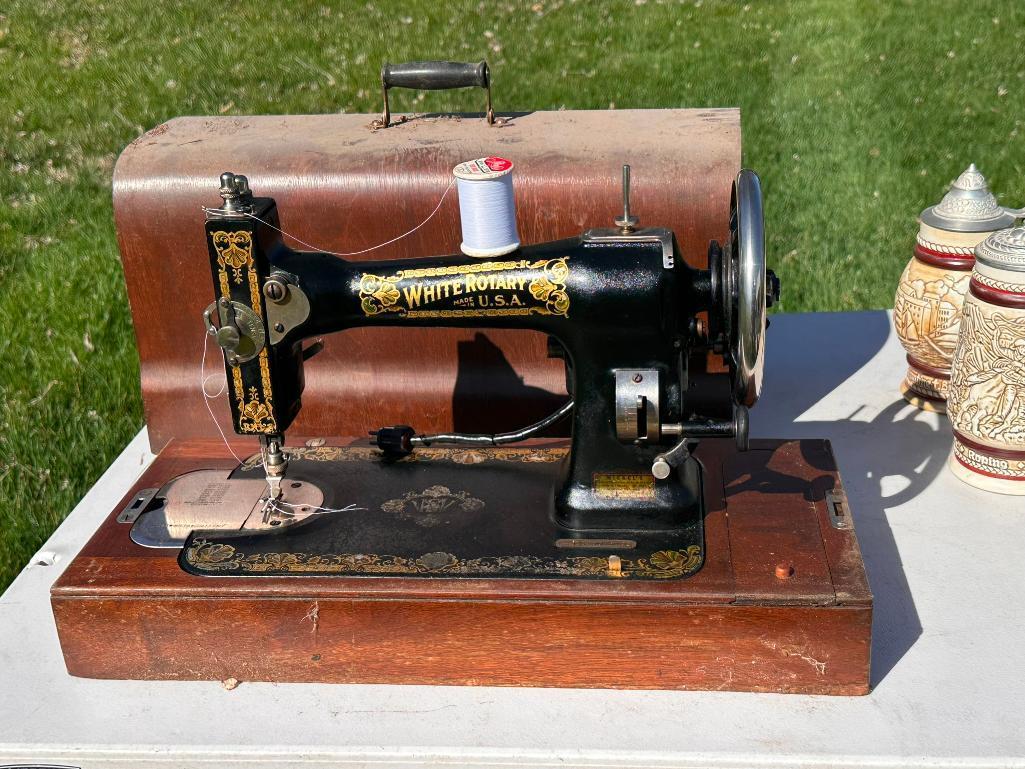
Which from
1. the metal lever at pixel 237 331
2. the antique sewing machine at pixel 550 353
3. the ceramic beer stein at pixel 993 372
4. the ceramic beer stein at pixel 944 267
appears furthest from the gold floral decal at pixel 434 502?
the ceramic beer stein at pixel 944 267

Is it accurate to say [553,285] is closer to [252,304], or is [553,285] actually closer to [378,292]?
[378,292]

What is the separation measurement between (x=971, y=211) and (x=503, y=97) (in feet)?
10.8

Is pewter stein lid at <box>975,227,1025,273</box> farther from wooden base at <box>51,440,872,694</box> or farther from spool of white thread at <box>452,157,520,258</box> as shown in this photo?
spool of white thread at <box>452,157,520,258</box>

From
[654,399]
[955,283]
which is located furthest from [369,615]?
[955,283]

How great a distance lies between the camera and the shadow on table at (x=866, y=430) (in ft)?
6.72

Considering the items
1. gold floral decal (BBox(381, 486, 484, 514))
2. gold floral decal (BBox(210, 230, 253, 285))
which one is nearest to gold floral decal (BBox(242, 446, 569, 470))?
gold floral decal (BBox(381, 486, 484, 514))

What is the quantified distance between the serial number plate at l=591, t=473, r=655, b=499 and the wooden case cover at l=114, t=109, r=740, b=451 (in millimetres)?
553

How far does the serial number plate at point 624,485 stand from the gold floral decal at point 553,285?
11.3 inches

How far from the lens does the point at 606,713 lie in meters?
1.86

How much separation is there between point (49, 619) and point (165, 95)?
13.5ft

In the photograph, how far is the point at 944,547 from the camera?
7.16 ft

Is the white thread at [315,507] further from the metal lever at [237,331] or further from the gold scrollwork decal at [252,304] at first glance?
the metal lever at [237,331]

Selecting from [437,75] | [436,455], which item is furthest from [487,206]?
[437,75]

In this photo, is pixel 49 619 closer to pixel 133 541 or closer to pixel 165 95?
pixel 133 541
